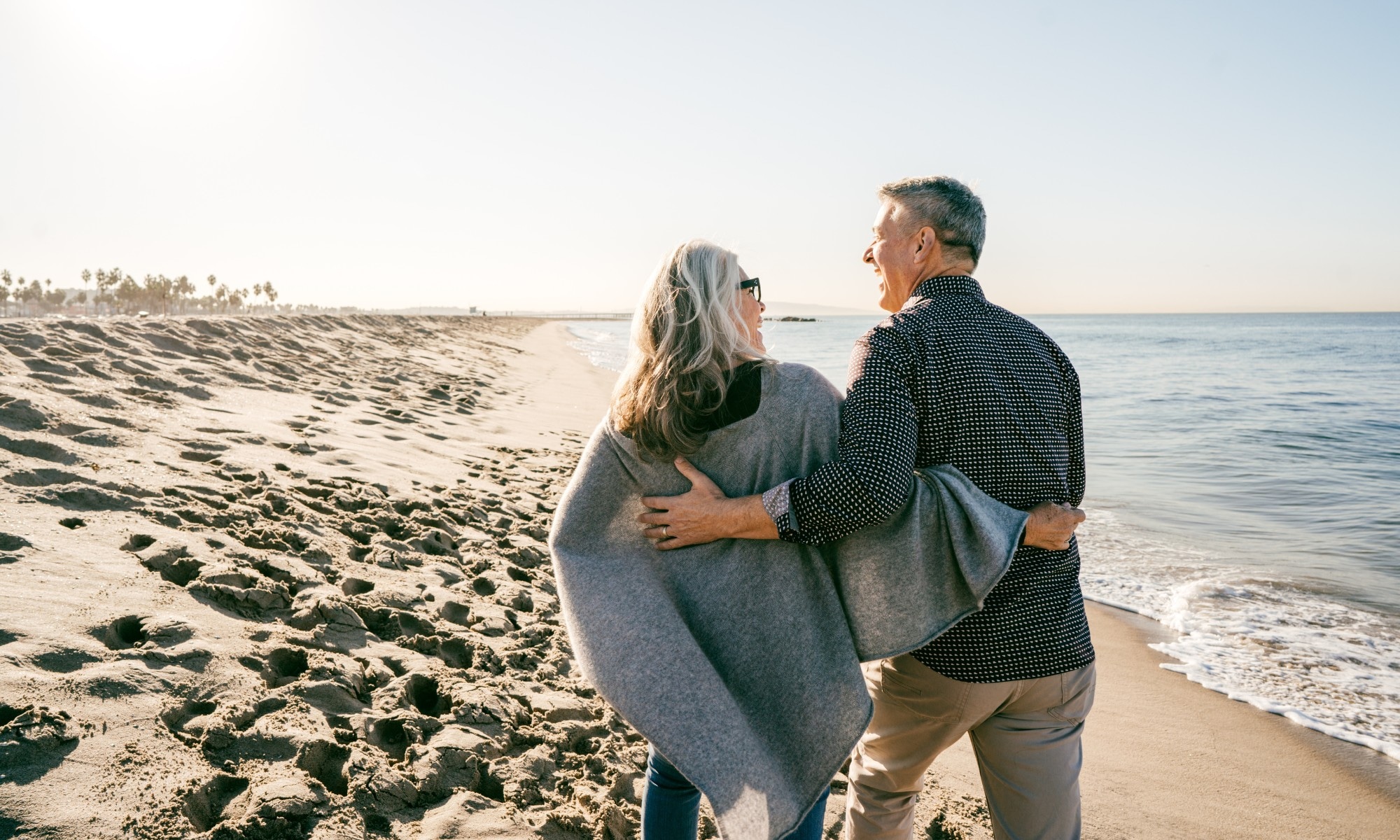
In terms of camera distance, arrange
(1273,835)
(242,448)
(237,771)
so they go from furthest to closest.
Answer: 1. (242,448)
2. (1273,835)
3. (237,771)

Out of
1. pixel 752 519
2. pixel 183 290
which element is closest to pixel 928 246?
pixel 752 519

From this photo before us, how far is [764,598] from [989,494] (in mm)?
606

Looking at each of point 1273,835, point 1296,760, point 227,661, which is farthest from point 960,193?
point 1296,760

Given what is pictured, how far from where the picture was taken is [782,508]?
1.77m

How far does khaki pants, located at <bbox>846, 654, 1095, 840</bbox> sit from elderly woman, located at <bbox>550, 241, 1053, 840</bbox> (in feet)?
0.79

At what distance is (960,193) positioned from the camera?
6.84 ft

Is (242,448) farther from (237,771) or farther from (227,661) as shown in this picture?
(237,771)

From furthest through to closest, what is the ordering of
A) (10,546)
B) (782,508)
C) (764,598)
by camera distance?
(10,546)
(764,598)
(782,508)

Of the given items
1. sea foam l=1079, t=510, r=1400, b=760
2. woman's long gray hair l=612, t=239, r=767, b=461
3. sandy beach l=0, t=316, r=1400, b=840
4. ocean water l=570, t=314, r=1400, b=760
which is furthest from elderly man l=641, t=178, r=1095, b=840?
sea foam l=1079, t=510, r=1400, b=760

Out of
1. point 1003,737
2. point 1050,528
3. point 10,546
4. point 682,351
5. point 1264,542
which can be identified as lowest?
point 1264,542

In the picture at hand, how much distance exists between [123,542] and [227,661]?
1163 millimetres

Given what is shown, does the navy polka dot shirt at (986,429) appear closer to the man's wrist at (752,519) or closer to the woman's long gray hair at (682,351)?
the man's wrist at (752,519)

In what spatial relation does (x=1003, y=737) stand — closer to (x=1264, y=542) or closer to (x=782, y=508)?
(x=782, y=508)

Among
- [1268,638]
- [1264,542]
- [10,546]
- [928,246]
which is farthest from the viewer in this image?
[1264,542]
